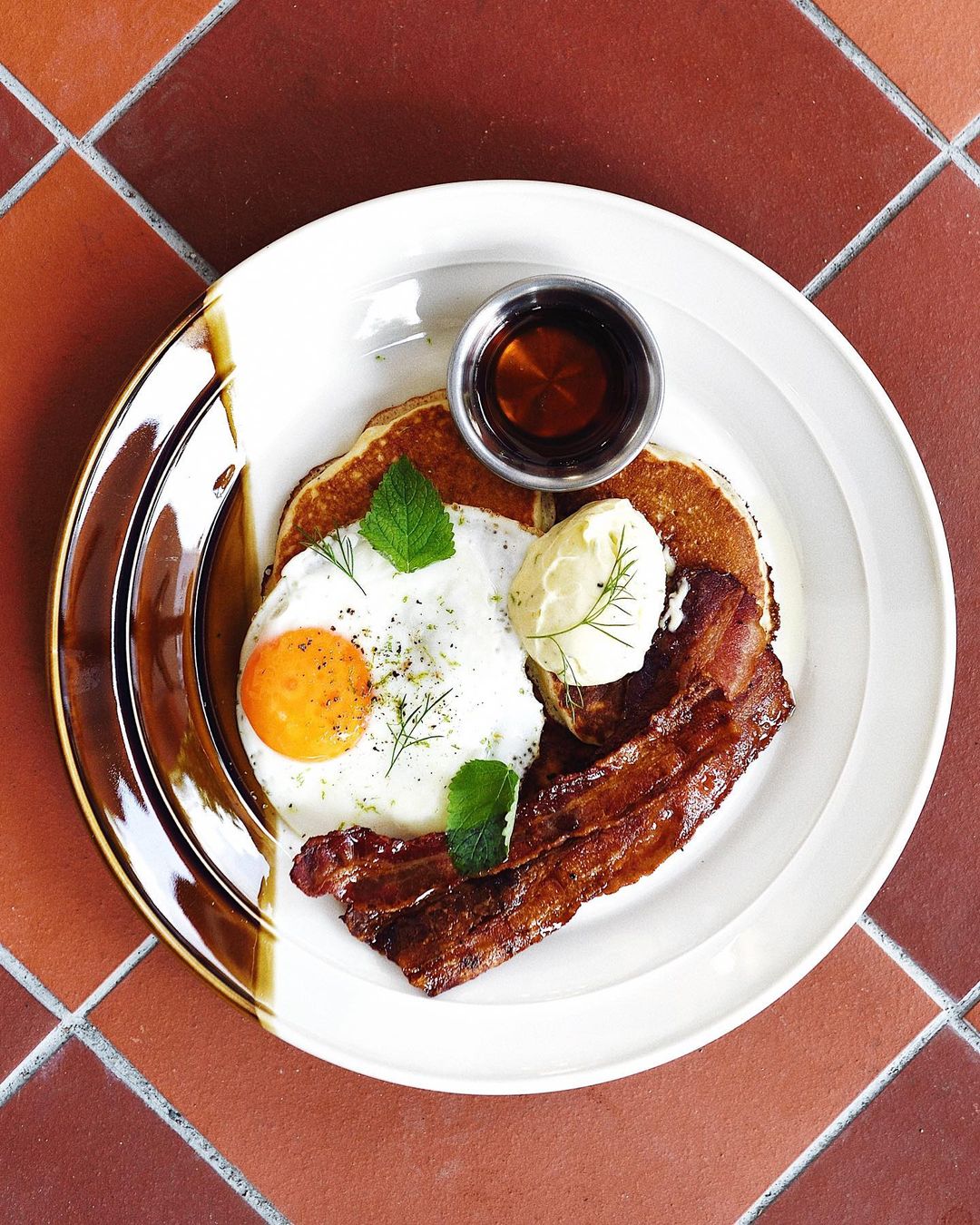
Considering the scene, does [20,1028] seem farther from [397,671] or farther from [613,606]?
[613,606]

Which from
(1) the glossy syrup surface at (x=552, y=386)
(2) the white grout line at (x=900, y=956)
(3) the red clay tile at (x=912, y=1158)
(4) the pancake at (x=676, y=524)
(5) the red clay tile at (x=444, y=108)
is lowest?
(3) the red clay tile at (x=912, y=1158)

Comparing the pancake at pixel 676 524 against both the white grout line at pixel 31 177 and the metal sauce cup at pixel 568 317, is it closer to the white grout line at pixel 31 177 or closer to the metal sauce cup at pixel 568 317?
the metal sauce cup at pixel 568 317

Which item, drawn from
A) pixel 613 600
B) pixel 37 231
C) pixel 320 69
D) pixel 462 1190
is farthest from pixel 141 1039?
pixel 320 69

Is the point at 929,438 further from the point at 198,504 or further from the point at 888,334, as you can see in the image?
the point at 198,504

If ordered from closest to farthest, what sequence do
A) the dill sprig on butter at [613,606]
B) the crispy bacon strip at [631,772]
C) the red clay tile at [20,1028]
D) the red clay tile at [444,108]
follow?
1. the dill sprig on butter at [613,606]
2. the crispy bacon strip at [631,772]
3. the red clay tile at [444,108]
4. the red clay tile at [20,1028]

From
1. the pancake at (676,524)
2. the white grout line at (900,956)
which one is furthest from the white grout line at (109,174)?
the white grout line at (900,956)

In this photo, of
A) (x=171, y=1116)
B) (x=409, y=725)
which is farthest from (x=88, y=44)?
(x=171, y=1116)

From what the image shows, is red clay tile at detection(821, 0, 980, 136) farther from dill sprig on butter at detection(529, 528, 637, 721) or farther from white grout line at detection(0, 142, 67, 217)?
white grout line at detection(0, 142, 67, 217)
